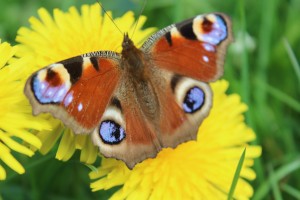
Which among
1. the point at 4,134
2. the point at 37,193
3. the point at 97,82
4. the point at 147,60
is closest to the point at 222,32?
the point at 147,60

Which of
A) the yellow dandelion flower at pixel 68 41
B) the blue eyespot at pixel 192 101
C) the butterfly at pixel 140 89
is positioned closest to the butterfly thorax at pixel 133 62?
the butterfly at pixel 140 89

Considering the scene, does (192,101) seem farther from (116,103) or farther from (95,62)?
(95,62)

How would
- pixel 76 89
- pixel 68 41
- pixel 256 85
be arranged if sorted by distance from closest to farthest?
pixel 76 89 → pixel 68 41 → pixel 256 85

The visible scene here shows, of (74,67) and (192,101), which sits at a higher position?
(74,67)

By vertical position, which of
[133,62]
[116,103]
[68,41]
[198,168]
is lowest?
[198,168]

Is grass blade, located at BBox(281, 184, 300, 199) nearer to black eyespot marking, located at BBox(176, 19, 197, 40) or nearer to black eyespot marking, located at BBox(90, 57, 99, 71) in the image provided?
black eyespot marking, located at BBox(176, 19, 197, 40)

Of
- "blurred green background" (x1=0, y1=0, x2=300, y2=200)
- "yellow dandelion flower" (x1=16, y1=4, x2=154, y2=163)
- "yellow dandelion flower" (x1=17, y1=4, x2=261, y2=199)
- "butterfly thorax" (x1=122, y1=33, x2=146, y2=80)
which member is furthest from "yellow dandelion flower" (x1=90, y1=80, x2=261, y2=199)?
"butterfly thorax" (x1=122, y1=33, x2=146, y2=80)

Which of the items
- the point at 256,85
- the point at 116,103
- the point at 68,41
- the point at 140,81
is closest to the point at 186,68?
the point at 140,81
